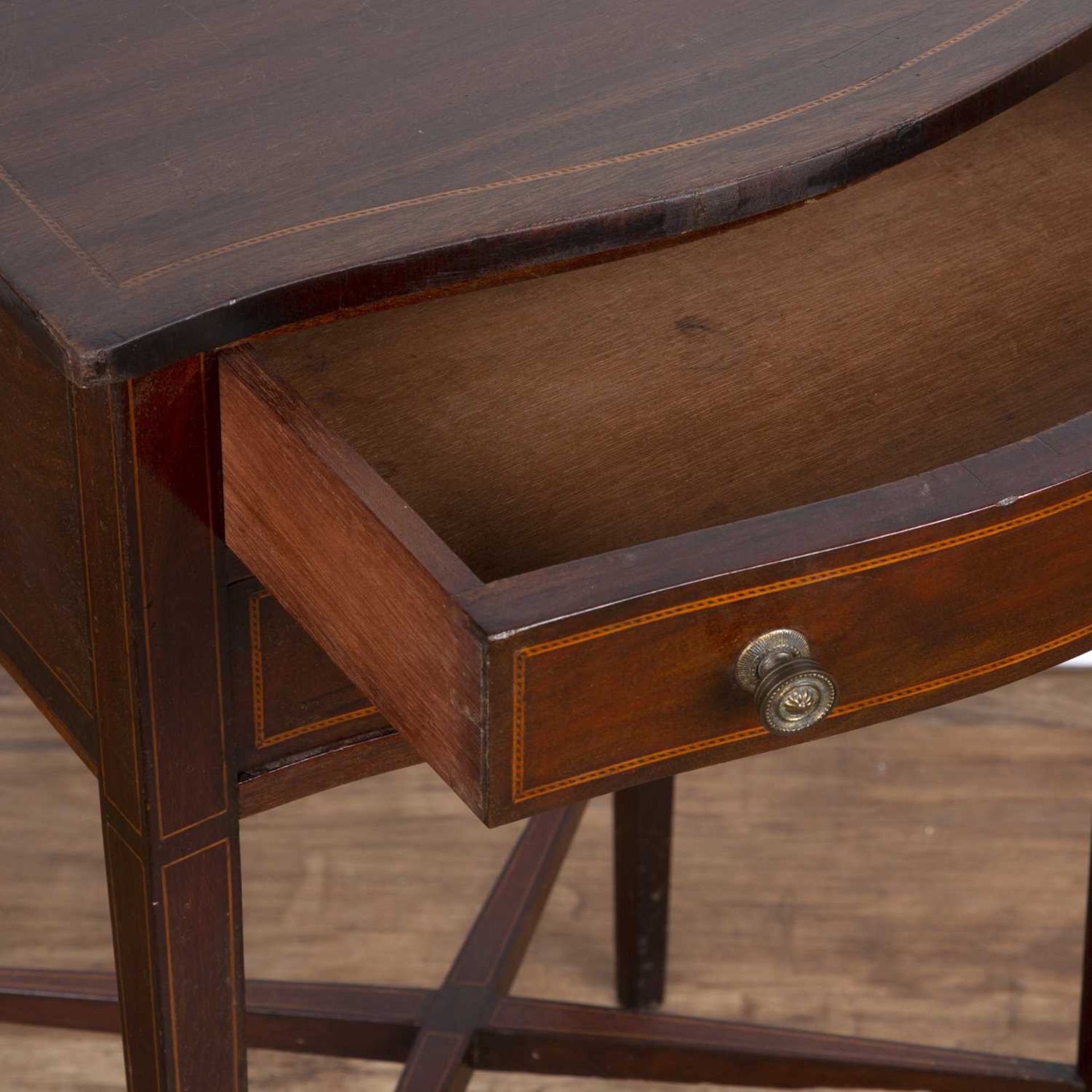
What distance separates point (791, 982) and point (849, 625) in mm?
956

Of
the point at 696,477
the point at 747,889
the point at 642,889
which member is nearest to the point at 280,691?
the point at 696,477

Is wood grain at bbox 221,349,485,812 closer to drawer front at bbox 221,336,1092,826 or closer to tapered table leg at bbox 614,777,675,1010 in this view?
drawer front at bbox 221,336,1092,826

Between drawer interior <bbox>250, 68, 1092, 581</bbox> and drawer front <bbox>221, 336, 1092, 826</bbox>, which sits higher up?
drawer interior <bbox>250, 68, 1092, 581</bbox>

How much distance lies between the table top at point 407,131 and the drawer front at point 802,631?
0.16 m

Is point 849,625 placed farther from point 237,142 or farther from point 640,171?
point 237,142

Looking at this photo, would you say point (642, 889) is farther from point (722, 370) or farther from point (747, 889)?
point (722, 370)

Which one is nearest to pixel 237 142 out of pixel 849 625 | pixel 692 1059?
pixel 849 625

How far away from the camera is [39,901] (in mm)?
1688

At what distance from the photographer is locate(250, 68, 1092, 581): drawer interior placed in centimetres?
81

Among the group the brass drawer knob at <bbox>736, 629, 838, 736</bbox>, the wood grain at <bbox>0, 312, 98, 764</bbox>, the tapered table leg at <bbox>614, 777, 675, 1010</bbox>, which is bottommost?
the brass drawer knob at <bbox>736, 629, 838, 736</bbox>

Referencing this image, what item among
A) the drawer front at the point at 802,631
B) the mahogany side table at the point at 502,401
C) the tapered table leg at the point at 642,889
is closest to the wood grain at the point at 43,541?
the mahogany side table at the point at 502,401

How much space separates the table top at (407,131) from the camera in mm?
735

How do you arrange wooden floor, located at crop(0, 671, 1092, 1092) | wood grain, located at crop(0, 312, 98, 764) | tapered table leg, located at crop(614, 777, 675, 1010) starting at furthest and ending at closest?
wooden floor, located at crop(0, 671, 1092, 1092)
tapered table leg, located at crop(614, 777, 675, 1010)
wood grain, located at crop(0, 312, 98, 764)

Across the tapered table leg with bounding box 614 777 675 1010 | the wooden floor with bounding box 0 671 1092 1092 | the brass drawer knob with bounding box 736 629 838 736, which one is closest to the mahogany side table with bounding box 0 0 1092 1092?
the brass drawer knob with bounding box 736 629 838 736
